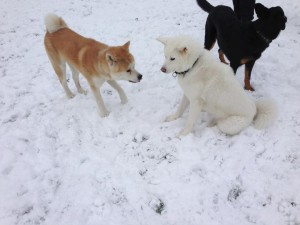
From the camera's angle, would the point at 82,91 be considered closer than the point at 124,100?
No

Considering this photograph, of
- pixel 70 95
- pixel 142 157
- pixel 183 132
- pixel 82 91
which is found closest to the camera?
pixel 142 157

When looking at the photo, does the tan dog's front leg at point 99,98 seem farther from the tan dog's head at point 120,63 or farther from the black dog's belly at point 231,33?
the black dog's belly at point 231,33

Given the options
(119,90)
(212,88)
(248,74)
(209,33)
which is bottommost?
(119,90)

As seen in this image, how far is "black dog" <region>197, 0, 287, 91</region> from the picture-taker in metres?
3.49

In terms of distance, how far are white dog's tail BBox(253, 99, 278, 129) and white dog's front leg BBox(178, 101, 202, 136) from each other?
81 centimetres

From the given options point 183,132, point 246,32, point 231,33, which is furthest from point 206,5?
point 183,132

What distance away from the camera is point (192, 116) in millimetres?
3465

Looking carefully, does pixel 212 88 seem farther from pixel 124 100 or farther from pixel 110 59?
pixel 124 100

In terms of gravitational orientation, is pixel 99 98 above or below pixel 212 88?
below

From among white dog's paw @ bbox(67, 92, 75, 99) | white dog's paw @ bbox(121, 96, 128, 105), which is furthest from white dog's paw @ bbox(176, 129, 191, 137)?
white dog's paw @ bbox(67, 92, 75, 99)

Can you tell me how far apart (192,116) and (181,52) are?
93 centimetres

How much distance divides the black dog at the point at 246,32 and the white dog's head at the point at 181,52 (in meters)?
1.04

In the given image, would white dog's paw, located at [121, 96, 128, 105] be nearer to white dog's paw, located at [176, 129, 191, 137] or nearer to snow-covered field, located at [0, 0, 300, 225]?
snow-covered field, located at [0, 0, 300, 225]

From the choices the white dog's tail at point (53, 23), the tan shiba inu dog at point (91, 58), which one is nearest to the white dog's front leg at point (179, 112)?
the tan shiba inu dog at point (91, 58)
